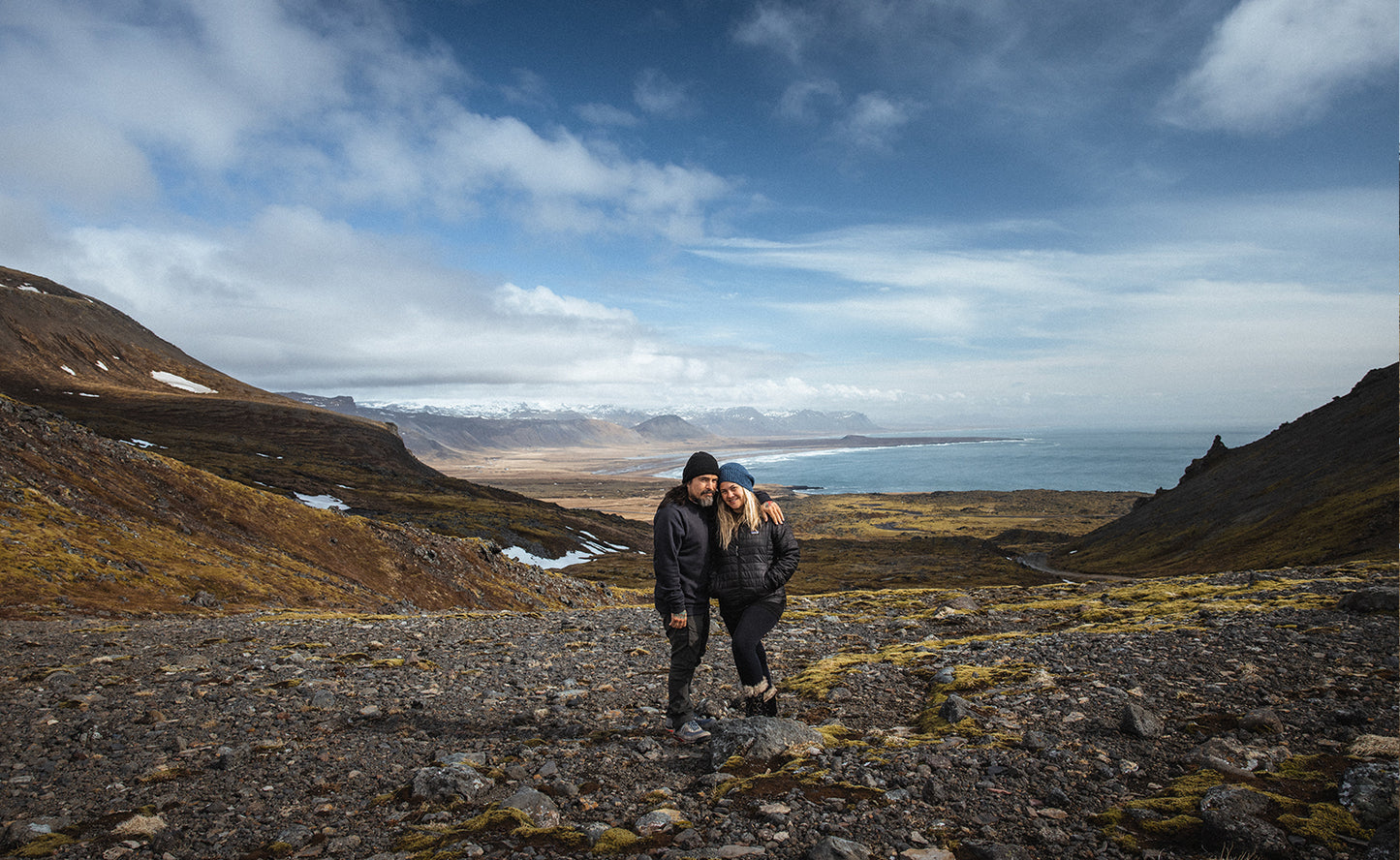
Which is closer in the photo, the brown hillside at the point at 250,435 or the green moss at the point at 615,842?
the green moss at the point at 615,842

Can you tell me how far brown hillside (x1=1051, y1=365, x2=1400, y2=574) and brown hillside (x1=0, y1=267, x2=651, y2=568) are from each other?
76.3 meters

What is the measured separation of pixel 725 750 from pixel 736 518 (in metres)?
3.01

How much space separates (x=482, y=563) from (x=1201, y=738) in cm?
4067

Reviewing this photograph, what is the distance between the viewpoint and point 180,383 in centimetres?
19000

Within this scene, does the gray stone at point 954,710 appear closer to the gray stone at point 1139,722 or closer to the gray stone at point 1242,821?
the gray stone at point 1139,722

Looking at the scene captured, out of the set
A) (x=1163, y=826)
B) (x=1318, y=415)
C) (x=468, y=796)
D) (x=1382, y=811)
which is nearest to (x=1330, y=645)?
(x=1382, y=811)

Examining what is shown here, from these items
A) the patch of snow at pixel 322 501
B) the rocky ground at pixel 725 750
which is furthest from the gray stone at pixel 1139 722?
the patch of snow at pixel 322 501

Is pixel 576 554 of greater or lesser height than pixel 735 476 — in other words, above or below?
below

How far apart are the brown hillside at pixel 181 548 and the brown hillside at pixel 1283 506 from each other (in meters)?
58.3

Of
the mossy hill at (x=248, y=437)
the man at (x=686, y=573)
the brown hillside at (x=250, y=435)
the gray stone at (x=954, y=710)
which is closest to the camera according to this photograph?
the man at (x=686, y=573)

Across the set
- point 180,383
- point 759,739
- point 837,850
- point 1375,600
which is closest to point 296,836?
point 759,739

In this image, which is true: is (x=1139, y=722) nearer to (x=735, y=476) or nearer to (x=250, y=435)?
(x=735, y=476)

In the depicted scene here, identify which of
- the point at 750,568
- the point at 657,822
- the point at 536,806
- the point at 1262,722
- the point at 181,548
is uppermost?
the point at 750,568

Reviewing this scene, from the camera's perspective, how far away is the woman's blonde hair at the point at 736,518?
352 inches
